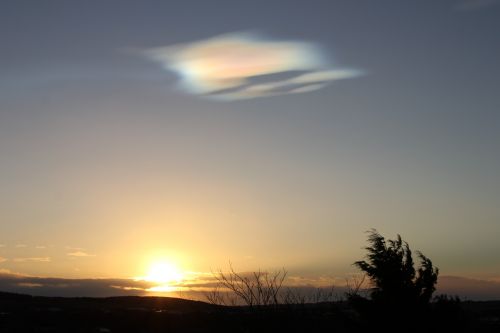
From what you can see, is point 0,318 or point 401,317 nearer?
point 401,317

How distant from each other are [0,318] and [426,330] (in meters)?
35.8

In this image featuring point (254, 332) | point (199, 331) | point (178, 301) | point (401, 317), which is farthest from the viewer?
point (178, 301)

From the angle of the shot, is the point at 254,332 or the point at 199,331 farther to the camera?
the point at 199,331

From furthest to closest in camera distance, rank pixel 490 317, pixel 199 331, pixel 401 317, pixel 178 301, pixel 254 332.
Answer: pixel 178 301 < pixel 490 317 < pixel 199 331 < pixel 254 332 < pixel 401 317

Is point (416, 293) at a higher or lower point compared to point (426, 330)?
higher

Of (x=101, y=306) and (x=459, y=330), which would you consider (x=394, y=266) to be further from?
(x=101, y=306)

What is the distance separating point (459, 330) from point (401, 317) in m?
3.30

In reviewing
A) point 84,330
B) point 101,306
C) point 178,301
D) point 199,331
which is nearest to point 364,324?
point 199,331

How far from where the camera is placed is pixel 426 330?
27375 millimetres

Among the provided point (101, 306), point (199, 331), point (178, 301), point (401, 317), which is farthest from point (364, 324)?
point (178, 301)

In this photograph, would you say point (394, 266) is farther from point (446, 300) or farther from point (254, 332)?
point (254, 332)

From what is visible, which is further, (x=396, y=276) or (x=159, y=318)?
(x=159, y=318)

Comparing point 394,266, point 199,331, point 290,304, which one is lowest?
point 199,331

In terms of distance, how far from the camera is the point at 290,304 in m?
32.0
